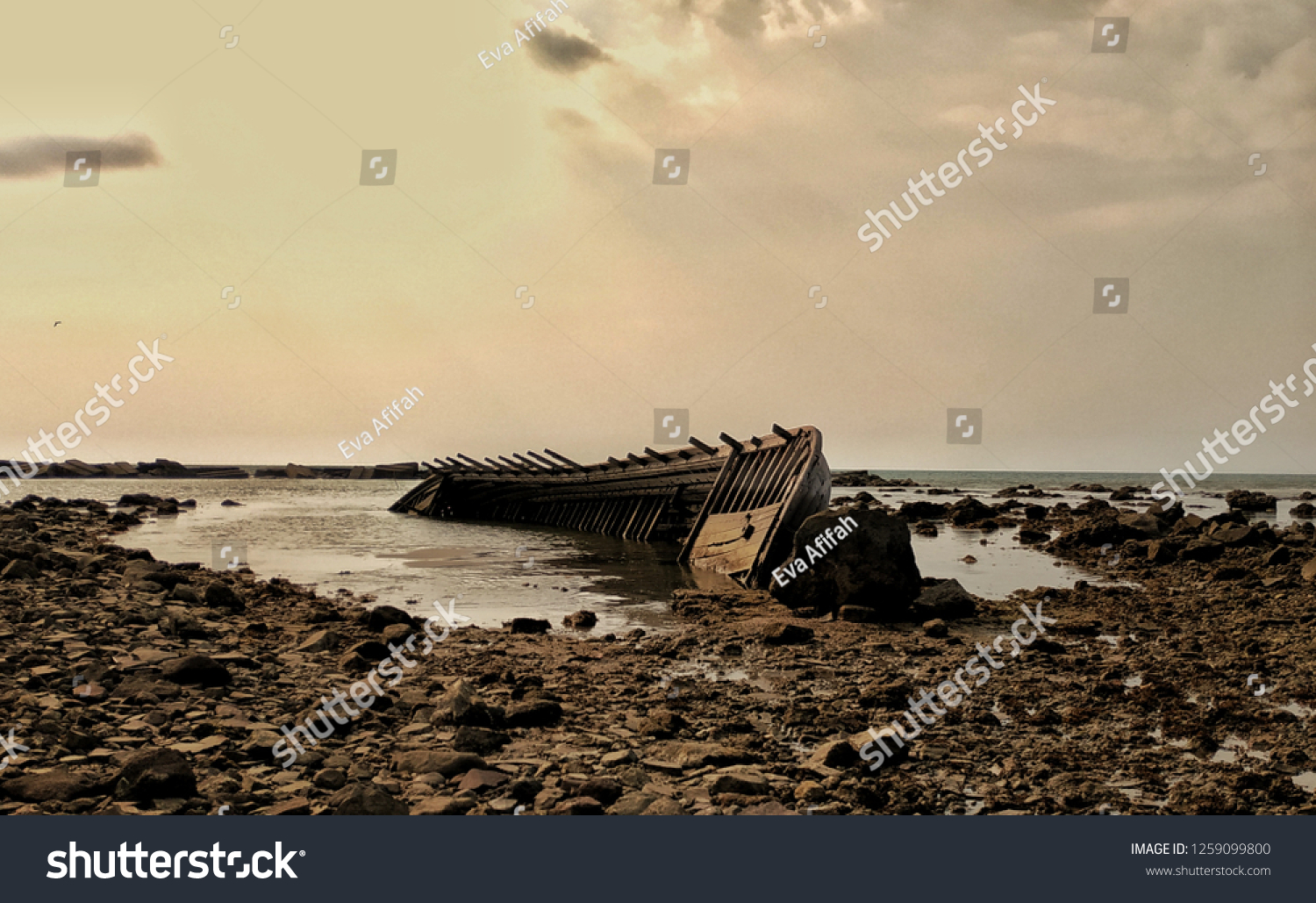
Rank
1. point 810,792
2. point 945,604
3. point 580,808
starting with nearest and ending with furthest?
point 580,808
point 810,792
point 945,604

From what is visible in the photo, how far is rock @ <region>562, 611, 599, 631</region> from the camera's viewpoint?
10852 millimetres

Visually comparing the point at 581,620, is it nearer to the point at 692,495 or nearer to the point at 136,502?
the point at 692,495

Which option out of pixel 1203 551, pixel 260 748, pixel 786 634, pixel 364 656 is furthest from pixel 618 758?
pixel 1203 551

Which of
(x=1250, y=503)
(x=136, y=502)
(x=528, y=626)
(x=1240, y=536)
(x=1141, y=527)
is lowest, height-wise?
(x=528, y=626)

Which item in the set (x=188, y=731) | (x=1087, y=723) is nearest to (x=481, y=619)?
(x=188, y=731)

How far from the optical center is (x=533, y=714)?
633 centimetres

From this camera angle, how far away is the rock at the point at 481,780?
16.3 ft

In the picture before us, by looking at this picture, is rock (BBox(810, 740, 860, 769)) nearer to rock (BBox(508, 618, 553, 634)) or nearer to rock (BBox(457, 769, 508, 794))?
rock (BBox(457, 769, 508, 794))

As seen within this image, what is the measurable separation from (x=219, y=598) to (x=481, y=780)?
7735mm

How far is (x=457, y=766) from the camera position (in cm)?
523

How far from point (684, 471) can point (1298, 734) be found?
54.1ft

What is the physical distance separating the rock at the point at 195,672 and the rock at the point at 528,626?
12.5 feet

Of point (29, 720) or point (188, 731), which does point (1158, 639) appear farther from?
point (29, 720)

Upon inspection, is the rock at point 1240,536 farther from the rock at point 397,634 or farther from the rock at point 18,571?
the rock at point 18,571
